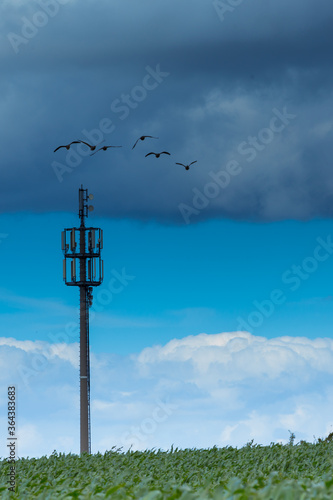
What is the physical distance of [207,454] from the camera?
17578 mm

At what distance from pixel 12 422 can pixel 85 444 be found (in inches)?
761

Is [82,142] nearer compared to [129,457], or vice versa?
[129,457]

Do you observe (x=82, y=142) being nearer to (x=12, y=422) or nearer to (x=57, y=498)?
(x=12, y=422)

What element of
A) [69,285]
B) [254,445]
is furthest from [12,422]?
[69,285]

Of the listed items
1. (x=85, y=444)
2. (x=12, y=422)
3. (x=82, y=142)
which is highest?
(x=82, y=142)

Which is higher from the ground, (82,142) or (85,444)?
(82,142)

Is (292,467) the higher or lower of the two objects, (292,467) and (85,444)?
the lower

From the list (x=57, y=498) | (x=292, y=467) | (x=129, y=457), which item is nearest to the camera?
(x=57, y=498)

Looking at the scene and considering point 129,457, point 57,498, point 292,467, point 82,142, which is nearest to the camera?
point 57,498

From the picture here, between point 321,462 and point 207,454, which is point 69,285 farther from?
point 321,462

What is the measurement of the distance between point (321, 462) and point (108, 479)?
6.83m

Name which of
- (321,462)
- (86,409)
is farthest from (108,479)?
(86,409)

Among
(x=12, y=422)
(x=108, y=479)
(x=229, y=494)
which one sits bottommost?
(x=229, y=494)

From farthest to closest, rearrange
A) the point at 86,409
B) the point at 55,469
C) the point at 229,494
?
the point at 86,409, the point at 55,469, the point at 229,494
